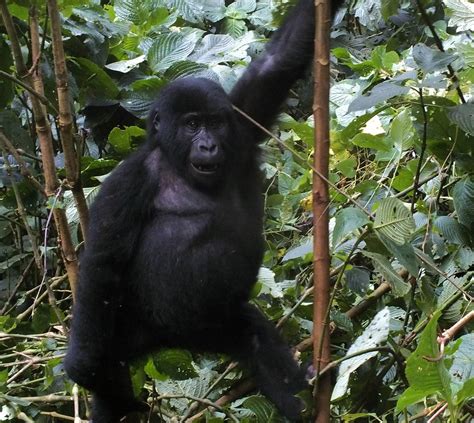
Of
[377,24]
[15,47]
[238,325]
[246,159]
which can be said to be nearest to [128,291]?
[238,325]

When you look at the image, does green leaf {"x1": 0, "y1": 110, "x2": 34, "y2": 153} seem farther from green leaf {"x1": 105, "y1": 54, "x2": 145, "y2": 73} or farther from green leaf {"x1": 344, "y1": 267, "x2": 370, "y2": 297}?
green leaf {"x1": 344, "y1": 267, "x2": 370, "y2": 297}

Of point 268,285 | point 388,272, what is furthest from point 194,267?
point 388,272

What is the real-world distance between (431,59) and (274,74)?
82 cm

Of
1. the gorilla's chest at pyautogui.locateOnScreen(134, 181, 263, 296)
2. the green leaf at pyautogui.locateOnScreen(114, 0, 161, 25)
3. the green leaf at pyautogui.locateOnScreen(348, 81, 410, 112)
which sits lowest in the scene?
the gorilla's chest at pyautogui.locateOnScreen(134, 181, 263, 296)

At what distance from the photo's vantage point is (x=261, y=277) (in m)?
2.53

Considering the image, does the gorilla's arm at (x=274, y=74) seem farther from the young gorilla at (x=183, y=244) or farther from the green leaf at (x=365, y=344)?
the green leaf at (x=365, y=344)

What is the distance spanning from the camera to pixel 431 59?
5.90 ft

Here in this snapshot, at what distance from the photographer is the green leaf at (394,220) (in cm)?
158

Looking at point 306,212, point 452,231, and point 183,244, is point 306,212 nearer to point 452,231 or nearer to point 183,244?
point 183,244

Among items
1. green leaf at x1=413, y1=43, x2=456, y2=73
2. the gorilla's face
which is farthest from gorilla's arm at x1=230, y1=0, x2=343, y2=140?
green leaf at x1=413, y1=43, x2=456, y2=73

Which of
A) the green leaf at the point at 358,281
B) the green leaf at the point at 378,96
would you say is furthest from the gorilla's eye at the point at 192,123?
the green leaf at the point at 378,96

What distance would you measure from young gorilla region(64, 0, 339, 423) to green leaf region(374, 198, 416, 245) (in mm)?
770

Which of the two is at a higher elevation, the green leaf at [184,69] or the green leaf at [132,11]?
the green leaf at [132,11]

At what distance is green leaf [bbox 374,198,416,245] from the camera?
158 centimetres
